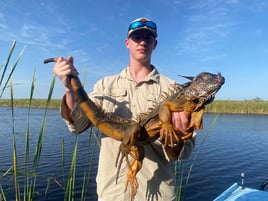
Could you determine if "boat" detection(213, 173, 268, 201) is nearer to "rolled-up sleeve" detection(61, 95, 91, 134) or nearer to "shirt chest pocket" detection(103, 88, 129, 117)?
"shirt chest pocket" detection(103, 88, 129, 117)

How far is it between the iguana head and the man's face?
0.91m

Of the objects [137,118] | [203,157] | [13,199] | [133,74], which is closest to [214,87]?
[137,118]

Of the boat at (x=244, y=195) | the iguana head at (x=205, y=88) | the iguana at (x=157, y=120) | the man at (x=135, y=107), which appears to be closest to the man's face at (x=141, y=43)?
the man at (x=135, y=107)

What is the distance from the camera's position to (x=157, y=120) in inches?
124

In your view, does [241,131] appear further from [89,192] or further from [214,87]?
[214,87]

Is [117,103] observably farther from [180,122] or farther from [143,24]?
[143,24]

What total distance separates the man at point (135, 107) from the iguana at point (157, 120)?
0.41 feet

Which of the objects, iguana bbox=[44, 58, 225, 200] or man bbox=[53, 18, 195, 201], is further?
man bbox=[53, 18, 195, 201]

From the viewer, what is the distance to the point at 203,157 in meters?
16.9

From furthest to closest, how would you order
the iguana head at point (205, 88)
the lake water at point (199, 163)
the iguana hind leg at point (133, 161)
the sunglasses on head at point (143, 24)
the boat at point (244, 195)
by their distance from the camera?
1. the lake water at point (199, 163)
2. the boat at point (244, 195)
3. the sunglasses on head at point (143, 24)
4. the iguana hind leg at point (133, 161)
5. the iguana head at point (205, 88)

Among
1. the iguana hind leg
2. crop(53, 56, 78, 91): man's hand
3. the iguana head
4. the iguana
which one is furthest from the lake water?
crop(53, 56, 78, 91): man's hand

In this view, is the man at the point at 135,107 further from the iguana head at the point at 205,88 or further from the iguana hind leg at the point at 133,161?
the iguana head at the point at 205,88

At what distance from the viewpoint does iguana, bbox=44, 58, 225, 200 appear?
2.98 metres

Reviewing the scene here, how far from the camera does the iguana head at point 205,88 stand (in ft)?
9.73
